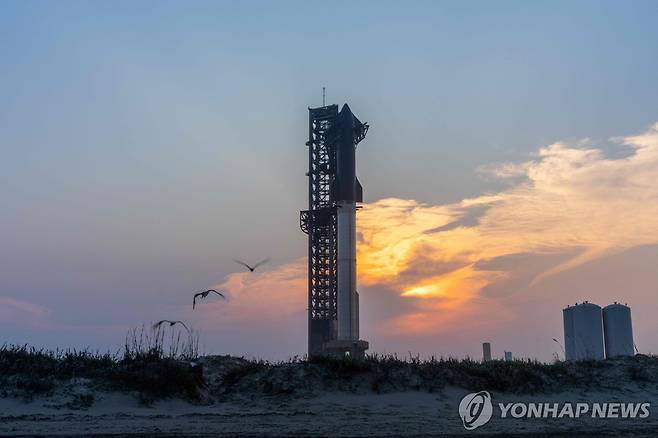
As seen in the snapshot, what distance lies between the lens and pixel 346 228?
241ft

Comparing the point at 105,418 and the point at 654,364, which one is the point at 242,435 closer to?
the point at 105,418

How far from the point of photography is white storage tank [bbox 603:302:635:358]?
45.3 meters

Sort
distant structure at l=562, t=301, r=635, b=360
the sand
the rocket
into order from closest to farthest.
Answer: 1. the sand
2. distant structure at l=562, t=301, r=635, b=360
3. the rocket

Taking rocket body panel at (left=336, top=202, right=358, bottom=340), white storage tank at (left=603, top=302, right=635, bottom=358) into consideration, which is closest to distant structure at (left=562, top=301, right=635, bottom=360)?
white storage tank at (left=603, top=302, right=635, bottom=358)

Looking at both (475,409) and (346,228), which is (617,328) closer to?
(475,409)

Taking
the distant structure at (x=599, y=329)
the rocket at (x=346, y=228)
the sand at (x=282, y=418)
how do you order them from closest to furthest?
1. the sand at (x=282, y=418)
2. the distant structure at (x=599, y=329)
3. the rocket at (x=346, y=228)

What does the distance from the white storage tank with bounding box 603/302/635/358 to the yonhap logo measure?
28.5 metres

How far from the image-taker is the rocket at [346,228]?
72.6 m

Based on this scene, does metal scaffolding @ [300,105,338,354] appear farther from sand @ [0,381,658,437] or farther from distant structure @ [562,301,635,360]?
sand @ [0,381,658,437]

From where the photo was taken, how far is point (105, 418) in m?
16.3

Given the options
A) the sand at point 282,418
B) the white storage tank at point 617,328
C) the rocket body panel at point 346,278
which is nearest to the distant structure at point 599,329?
the white storage tank at point 617,328

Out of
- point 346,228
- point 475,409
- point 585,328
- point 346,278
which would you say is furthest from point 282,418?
point 346,228

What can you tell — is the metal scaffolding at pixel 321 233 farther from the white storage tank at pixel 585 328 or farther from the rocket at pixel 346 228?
the white storage tank at pixel 585 328

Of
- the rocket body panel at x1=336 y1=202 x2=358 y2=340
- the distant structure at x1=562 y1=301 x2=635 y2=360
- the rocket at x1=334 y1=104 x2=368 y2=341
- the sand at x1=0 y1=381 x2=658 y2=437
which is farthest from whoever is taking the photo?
the rocket at x1=334 y1=104 x2=368 y2=341
